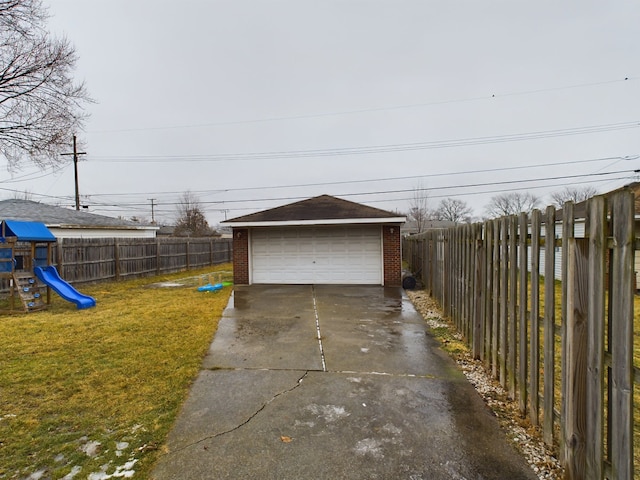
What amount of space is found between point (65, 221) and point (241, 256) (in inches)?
410

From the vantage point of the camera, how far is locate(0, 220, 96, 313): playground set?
8094 millimetres

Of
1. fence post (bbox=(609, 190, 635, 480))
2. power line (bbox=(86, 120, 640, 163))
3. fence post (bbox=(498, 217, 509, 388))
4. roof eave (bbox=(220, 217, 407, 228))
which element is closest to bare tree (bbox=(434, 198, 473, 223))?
power line (bbox=(86, 120, 640, 163))

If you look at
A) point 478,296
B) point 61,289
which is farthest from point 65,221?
point 478,296

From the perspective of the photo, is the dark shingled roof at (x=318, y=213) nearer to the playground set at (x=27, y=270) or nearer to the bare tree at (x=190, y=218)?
the playground set at (x=27, y=270)

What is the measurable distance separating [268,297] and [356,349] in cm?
520

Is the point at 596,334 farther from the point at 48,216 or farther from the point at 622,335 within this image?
the point at 48,216

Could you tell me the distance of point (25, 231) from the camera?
8.40m

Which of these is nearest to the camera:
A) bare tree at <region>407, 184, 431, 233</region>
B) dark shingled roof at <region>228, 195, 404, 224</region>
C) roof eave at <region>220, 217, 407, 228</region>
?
roof eave at <region>220, 217, 407, 228</region>

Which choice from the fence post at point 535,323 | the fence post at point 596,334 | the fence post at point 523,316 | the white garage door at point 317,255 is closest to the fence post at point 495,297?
the fence post at point 523,316

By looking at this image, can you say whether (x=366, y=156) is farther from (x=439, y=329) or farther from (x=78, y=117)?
(x=439, y=329)

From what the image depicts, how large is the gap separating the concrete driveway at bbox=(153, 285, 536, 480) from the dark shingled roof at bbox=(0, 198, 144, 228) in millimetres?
14895

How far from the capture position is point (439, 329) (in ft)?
19.9

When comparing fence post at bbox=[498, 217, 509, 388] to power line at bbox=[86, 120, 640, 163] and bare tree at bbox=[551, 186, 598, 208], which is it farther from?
bare tree at bbox=[551, 186, 598, 208]

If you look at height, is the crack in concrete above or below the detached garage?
below
